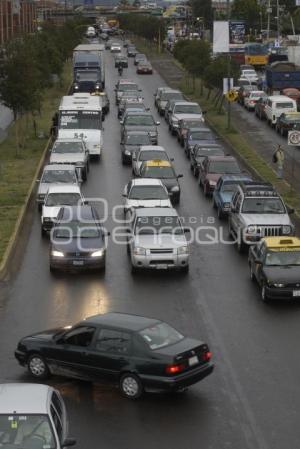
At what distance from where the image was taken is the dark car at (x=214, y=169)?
1548 inches

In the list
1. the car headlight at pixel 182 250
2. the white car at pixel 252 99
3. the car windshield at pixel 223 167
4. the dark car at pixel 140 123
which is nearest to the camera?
the car headlight at pixel 182 250

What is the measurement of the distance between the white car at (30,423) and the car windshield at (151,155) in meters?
29.1

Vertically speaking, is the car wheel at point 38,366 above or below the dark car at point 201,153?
above

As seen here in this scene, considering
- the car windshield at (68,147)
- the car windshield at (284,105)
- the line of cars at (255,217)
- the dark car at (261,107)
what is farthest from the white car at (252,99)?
the car windshield at (68,147)

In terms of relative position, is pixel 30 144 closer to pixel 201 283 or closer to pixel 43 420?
pixel 201 283

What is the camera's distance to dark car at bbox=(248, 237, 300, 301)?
2362cm

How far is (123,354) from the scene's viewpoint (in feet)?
56.1

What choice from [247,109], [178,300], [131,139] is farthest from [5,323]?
[247,109]

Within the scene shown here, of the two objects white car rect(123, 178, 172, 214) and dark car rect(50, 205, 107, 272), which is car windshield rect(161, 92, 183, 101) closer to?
white car rect(123, 178, 172, 214)

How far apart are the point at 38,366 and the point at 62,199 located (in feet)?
51.1

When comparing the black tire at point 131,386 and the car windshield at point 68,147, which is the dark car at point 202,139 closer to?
the car windshield at point 68,147

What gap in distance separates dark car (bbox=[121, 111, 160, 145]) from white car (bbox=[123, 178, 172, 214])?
1623cm

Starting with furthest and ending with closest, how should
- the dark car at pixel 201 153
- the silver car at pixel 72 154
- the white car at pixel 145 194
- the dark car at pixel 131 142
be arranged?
the dark car at pixel 131 142, the dark car at pixel 201 153, the silver car at pixel 72 154, the white car at pixel 145 194

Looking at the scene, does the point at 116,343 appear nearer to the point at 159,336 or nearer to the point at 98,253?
the point at 159,336
